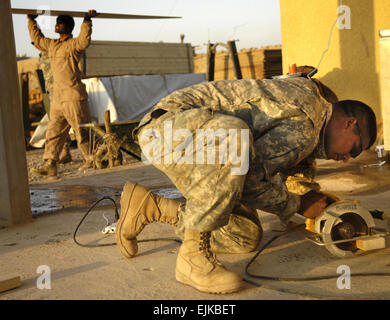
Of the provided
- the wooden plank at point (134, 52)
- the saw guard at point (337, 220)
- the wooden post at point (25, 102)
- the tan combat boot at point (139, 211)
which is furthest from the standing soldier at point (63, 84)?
the wooden post at point (25, 102)

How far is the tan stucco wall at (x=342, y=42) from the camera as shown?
584 centimetres

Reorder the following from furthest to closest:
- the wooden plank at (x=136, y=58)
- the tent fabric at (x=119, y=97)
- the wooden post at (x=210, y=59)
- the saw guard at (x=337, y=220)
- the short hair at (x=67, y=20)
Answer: the wooden post at (x=210, y=59) < the wooden plank at (x=136, y=58) < the tent fabric at (x=119, y=97) < the short hair at (x=67, y=20) < the saw guard at (x=337, y=220)

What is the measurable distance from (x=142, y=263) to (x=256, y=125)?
100 cm

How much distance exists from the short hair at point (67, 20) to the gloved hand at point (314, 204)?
5008 millimetres

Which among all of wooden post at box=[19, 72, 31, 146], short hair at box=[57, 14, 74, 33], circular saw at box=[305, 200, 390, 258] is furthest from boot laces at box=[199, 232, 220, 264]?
wooden post at box=[19, 72, 31, 146]

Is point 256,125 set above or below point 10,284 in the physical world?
above

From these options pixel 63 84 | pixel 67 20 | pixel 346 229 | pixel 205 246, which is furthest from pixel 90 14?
pixel 346 229

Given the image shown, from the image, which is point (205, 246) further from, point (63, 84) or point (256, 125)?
point (63, 84)

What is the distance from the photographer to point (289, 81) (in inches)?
105

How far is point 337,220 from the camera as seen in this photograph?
2426 mm

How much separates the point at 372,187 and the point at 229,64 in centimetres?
933

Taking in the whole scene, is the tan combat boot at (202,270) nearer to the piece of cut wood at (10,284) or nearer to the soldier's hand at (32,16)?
the piece of cut wood at (10,284)
